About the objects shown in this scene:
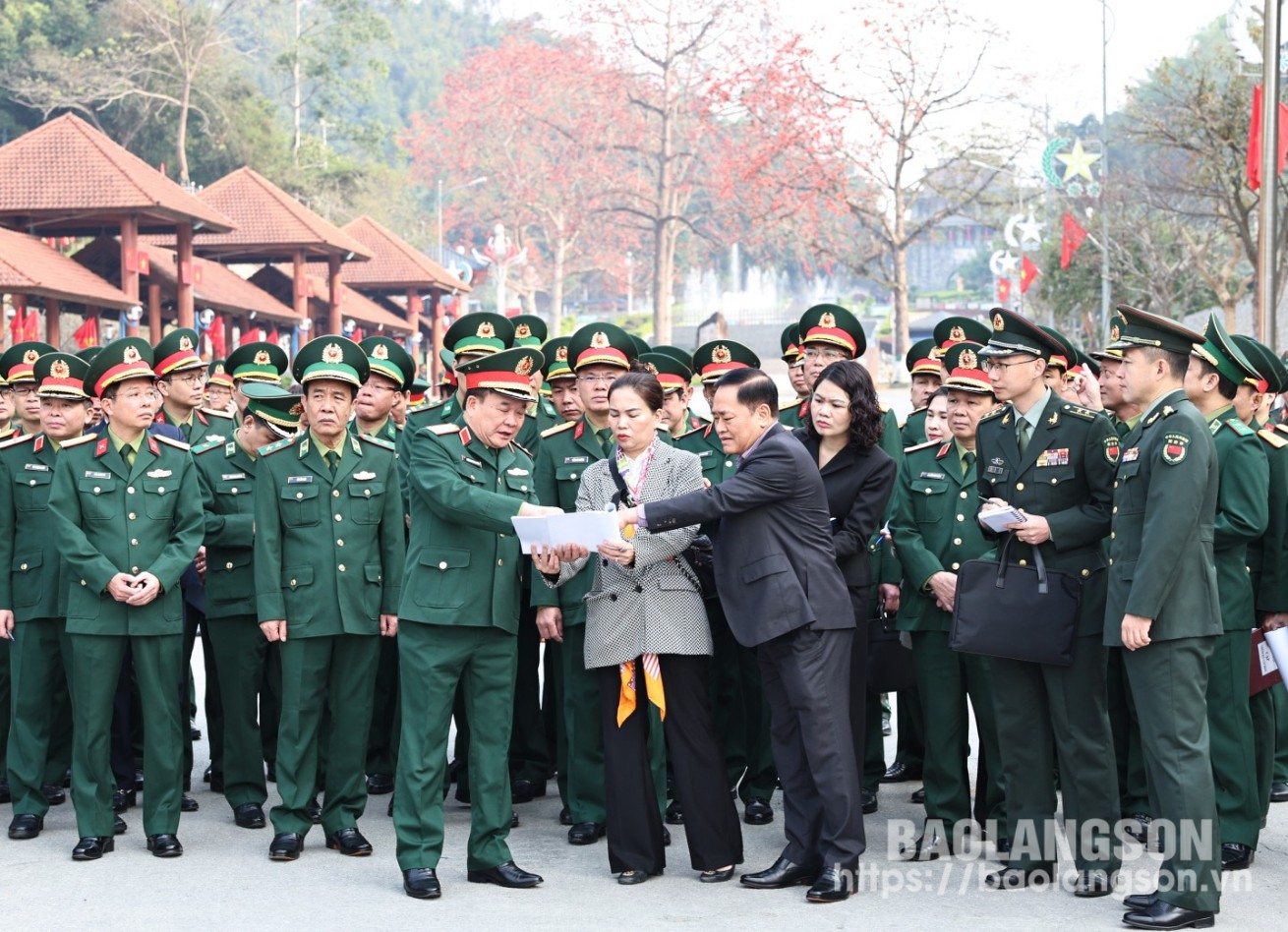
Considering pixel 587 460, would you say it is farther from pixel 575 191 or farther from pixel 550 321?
pixel 550 321

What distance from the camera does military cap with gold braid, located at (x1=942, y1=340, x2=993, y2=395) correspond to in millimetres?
6477

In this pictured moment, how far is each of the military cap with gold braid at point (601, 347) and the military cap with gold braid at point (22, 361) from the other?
104 inches

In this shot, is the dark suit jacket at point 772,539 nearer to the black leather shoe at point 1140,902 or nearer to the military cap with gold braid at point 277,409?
the black leather shoe at point 1140,902

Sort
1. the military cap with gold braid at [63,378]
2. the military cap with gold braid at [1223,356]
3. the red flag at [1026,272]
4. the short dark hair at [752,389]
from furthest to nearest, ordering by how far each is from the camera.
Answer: the red flag at [1026,272]
the military cap with gold braid at [63,378]
the short dark hair at [752,389]
the military cap with gold braid at [1223,356]

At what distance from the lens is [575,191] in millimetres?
56781

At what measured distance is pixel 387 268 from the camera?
121 feet

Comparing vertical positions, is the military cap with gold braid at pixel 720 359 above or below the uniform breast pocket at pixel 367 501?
above

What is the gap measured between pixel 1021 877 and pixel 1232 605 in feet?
4.18

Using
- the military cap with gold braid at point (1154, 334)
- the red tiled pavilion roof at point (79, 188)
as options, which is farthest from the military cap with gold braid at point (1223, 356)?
the red tiled pavilion roof at point (79, 188)

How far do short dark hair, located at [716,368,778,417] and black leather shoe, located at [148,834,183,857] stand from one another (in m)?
2.71

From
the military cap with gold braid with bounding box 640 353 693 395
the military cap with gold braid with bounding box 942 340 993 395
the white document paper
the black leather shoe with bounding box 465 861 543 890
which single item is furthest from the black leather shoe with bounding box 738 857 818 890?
the military cap with gold braid with bounding box 640 353 693 395

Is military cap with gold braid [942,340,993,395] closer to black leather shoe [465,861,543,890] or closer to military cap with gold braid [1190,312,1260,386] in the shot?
military cap with gold braid [1190,312,1260,386]

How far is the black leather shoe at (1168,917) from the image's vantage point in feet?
16.6

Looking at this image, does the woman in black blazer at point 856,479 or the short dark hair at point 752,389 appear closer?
the short dark hair at point 752,389
